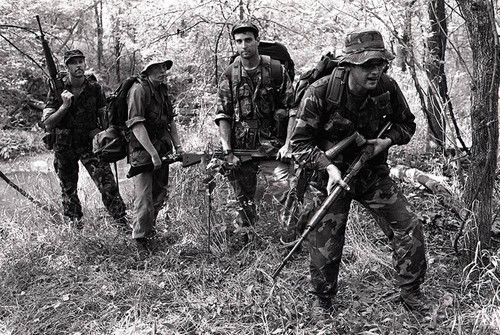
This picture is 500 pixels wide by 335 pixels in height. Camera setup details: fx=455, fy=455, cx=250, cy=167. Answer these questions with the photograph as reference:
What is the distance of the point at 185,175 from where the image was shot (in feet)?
19.1

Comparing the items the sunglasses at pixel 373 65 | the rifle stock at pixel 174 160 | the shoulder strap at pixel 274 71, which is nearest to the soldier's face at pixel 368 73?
the sunglasses at pixel 373 65

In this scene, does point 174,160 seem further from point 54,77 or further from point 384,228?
point 384,228

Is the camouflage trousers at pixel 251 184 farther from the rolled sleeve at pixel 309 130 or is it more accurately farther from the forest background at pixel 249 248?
the rolled sleeve at pixel 309 130

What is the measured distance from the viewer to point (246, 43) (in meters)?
4.18

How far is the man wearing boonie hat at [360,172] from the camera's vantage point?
3139mm

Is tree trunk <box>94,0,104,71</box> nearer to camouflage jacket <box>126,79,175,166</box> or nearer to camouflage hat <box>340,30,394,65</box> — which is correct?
camouflage jacket <box>126,79,175,166</box>

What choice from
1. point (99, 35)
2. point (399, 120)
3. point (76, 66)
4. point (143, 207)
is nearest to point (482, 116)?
point (399, 120)

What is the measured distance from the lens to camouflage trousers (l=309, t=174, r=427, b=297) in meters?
3.15

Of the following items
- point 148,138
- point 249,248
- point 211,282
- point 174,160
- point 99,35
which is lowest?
point 211,282

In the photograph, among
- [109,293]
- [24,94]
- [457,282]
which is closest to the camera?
[457,282]

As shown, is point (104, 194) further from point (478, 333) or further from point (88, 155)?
point (478, 333)

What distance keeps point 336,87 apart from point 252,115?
139 cm

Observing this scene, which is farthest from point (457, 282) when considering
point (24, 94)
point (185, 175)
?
point (24, 94)

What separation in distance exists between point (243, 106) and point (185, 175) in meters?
1.76
